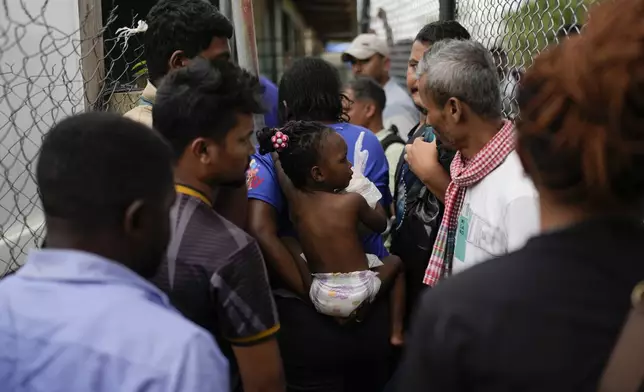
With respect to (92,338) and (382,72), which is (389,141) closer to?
(382,72)

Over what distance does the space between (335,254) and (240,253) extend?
31.4 inches

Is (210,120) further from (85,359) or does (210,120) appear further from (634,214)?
(634,214)

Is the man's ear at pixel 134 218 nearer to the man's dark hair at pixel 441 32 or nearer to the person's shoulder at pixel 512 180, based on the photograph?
the person's shoulder at pixel 512 180

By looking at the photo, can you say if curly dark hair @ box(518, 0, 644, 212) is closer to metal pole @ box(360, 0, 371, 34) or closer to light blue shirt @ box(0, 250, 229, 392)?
light blue shirt @ box(0, 250, 229, 392)

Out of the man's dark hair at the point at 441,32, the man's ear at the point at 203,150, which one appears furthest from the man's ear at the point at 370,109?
the man's ear at the point at 203,150

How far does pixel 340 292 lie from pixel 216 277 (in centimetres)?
Answer: 81

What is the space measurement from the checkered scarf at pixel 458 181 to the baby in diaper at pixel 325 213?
252 mm

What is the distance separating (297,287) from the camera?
227 centimetres

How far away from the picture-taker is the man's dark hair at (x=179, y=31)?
2297 millimetres

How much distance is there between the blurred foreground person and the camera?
984mm

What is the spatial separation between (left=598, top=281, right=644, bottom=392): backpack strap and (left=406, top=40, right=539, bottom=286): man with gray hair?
30.8 inches

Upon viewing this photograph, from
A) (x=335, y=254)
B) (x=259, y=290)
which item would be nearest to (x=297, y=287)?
(x=335, y=254)

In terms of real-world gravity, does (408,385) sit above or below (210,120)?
below

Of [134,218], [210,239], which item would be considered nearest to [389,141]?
[210,239]
